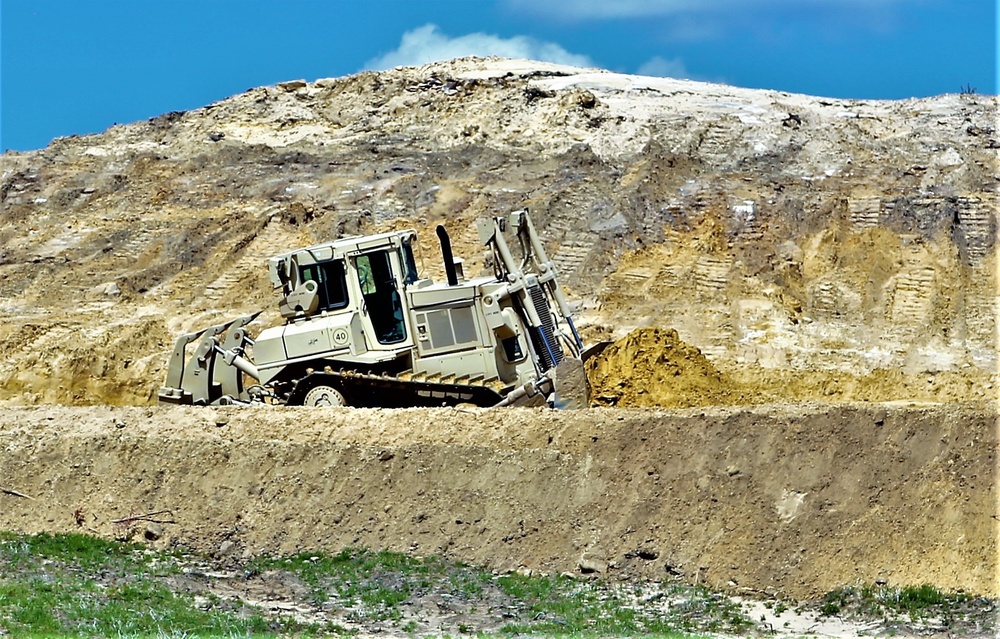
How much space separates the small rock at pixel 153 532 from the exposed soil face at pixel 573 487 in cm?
8

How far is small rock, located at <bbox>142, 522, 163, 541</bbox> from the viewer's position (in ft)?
50.0

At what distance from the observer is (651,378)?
2145 centimetres

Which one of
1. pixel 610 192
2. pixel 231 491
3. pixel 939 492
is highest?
pixel 610 192

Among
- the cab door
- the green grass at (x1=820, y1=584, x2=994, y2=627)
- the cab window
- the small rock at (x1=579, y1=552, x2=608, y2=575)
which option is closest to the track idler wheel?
the cab door

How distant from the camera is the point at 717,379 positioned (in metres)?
22.0

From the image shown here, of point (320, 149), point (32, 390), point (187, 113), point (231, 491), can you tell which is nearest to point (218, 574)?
point (231, 491)

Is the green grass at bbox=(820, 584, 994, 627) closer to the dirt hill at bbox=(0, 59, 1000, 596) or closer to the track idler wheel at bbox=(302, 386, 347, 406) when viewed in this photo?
the dirt hill at bbox=(0, 59, 1000, 596)

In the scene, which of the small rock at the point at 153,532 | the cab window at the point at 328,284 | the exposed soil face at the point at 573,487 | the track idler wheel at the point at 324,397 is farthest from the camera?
the cab window at the point at 328,284

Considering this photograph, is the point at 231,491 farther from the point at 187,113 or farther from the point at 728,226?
the point at 187,113

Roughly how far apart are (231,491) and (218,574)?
1764 mm

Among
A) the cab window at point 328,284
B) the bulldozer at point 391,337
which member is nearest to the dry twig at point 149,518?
the bulldozer at point 391,337

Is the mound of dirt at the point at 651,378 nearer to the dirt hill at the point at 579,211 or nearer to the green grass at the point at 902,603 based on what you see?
the dirt hill at the point at 579,211

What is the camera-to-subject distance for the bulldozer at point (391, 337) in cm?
1884

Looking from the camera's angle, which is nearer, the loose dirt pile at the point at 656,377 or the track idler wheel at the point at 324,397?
the track idler wheel at the point at 324,397
